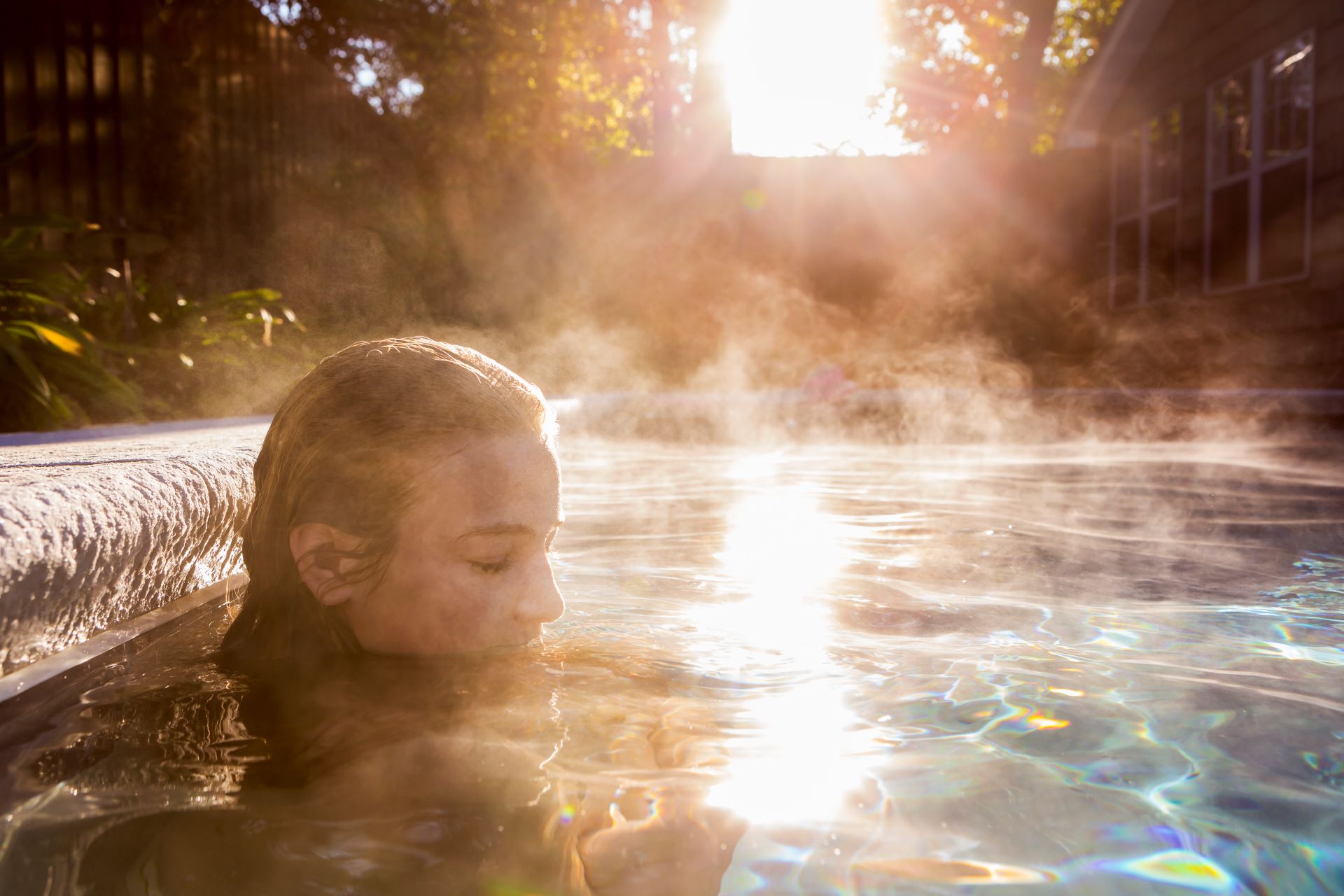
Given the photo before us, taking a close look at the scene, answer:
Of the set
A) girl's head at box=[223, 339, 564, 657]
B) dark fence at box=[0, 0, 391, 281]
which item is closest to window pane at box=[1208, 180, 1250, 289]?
dark fence at box=[0, 0, 391, 281]

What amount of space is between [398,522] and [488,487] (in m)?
0.15

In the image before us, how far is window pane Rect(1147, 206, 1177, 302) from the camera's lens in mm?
11258

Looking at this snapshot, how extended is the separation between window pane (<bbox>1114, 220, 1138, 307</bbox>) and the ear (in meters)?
11.9

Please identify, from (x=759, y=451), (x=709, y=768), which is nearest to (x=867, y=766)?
(x=709, y=768)

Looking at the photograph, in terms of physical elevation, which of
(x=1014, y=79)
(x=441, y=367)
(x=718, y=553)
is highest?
(x=1014, y=79)

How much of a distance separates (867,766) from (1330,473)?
4.22 m

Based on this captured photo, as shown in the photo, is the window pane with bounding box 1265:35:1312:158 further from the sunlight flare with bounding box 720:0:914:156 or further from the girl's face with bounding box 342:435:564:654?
the girl's face with bounding box 342:435:564:654

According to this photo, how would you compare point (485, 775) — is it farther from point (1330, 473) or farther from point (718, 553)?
point (1330, 473)

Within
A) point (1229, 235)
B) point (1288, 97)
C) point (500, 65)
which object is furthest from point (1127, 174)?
point (500, 65)

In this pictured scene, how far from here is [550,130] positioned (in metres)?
13.0

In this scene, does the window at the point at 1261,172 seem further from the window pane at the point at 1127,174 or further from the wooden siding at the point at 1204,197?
the window pane at the point at 1127,174

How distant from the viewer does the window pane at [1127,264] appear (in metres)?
12.0

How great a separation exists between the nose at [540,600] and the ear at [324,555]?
0.28 metres

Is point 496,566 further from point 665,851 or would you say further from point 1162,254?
point 1162,254
